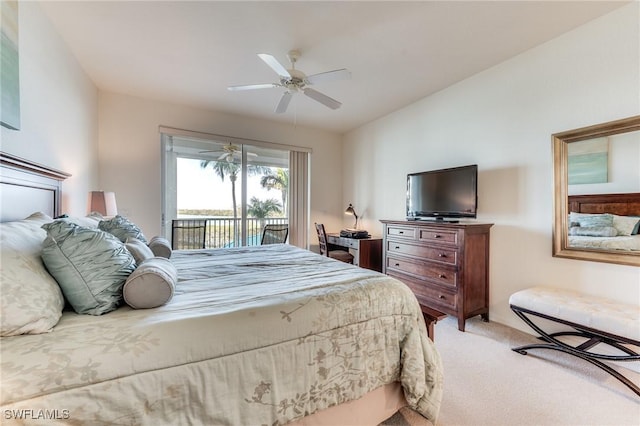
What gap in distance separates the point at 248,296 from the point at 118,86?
11.8 ft

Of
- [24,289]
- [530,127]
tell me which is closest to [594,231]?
[530,127]

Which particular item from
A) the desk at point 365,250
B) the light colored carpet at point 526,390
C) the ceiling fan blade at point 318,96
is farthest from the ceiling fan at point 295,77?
the light colored carpet at point 526,390

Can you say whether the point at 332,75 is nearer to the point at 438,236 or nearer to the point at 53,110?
the point at 438,236

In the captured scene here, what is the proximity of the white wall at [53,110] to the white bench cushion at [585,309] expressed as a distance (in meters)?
3.79

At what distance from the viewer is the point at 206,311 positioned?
110cm

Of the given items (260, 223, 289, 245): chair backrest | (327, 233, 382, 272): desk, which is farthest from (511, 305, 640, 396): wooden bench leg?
(260, 223, 289, 245): chair backrest

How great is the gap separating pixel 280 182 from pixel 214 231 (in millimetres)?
1622

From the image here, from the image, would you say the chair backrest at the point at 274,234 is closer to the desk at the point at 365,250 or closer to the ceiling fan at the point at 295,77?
the desk at the point at 365,250

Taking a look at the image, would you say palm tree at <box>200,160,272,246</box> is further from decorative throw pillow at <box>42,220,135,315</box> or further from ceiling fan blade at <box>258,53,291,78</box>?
decorative throw pillow at <box>42,220,135,315</box>

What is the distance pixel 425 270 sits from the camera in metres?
3.01

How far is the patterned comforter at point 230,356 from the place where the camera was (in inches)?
31.0

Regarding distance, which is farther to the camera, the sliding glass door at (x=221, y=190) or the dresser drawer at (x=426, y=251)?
the sliding glass door at (x=221, y=190)

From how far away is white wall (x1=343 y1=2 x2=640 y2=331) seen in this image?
2.06 m

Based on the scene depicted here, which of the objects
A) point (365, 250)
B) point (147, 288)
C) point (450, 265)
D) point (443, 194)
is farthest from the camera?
point (365, 250)
